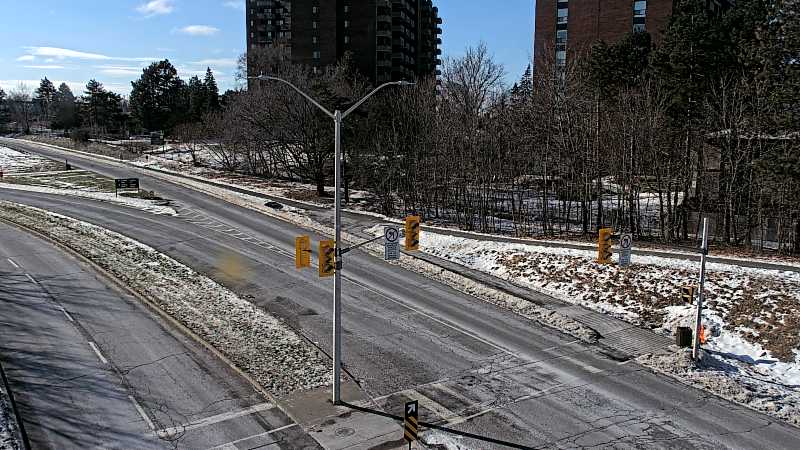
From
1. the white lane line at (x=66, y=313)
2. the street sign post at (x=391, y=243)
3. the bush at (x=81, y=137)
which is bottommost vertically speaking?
the white lane line at (x=66, y=313)

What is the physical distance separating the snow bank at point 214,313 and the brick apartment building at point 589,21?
53.8 meters

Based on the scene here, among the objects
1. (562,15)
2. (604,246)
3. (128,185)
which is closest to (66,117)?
(128,185)

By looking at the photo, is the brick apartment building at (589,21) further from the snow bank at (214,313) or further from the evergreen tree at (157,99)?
the evergreen tree at (157,99)

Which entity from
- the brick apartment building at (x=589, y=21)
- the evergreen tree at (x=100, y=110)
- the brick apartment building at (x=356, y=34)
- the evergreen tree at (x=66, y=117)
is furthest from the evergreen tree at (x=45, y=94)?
the brick apartment building at (x=589, y=21)

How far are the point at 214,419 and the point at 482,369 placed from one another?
7.90m

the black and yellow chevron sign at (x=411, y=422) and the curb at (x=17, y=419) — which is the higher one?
the black and yellow chevron sign at (x=411, y=422)

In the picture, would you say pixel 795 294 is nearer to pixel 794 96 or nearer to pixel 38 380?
pixel 794 96

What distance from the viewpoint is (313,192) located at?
5347cm

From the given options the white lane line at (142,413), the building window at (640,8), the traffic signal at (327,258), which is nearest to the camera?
the white lane line at (142,413)

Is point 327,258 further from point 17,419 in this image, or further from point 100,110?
point 100,110

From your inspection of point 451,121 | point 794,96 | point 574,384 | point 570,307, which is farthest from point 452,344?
point 451,121

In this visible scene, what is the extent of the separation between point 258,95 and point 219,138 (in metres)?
9.83

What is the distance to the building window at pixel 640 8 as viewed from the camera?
251 ft

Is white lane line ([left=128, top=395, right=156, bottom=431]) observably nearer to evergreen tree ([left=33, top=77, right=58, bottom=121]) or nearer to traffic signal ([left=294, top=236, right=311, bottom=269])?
traffic signal ([left=294, top=236, right=311, bottom=269])
